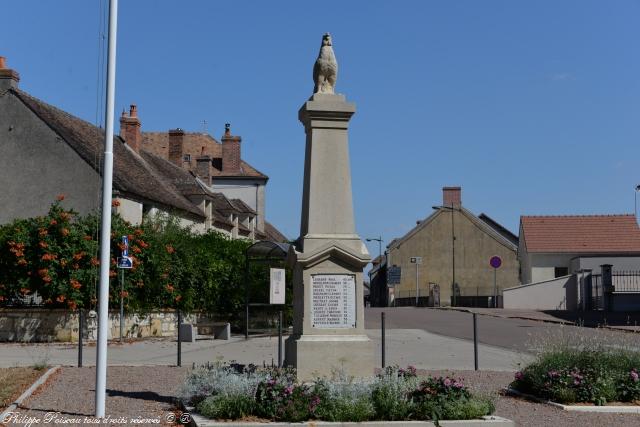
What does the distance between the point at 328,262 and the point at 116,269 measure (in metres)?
12.9

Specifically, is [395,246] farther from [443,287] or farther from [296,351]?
[296,351]

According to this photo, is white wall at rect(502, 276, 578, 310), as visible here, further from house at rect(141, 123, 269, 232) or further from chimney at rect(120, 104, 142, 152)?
chimney at rect(120, 104, 142, 152)

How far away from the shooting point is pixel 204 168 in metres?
48.4

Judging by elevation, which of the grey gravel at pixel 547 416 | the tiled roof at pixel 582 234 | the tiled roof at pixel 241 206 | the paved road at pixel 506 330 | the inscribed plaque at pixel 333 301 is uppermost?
the tiled roof at pixel 241 206

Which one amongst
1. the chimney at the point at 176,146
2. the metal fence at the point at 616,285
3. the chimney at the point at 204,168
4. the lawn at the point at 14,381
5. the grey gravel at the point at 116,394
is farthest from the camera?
the chimney at the point at 204,168

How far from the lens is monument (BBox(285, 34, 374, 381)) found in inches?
417

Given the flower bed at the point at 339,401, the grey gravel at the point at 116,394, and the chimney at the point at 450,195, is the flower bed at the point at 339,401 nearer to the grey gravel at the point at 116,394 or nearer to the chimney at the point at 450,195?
the grey gravel at the point at 116,394

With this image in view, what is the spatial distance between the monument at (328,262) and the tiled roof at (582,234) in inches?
1691

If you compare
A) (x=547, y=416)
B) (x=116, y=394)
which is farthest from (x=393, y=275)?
(x=547, y=416)

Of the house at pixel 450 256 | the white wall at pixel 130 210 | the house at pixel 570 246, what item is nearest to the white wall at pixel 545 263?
the house at pixel 570 246

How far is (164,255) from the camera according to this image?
2381 cm

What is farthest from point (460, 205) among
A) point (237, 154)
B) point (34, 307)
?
point (34, 307)

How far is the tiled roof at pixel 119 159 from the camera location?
29.4 m

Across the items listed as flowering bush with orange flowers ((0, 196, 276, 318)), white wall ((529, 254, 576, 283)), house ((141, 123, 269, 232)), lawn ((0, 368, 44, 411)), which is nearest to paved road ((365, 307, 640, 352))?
flowering bush with orange flowers ((0, 196, 276, 318))
